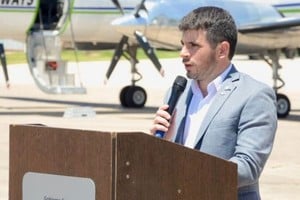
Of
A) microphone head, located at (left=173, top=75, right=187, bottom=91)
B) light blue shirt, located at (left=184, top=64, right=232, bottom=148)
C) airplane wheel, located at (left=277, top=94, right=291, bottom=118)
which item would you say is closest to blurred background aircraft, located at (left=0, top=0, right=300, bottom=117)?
airplane wheel, located at (left=277, top=94, right=291, bottom=118)

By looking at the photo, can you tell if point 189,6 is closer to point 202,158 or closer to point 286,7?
point 286,7

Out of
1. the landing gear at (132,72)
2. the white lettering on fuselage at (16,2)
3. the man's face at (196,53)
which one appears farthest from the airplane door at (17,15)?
the man's face at (196,53)

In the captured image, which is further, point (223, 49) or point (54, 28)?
point (54, 28)

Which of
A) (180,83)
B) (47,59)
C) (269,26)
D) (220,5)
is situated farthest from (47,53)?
(180,83)

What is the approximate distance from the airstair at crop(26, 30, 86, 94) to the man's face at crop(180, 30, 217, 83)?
19.5 m

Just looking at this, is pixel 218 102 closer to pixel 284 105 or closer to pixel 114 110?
pixel 284 105

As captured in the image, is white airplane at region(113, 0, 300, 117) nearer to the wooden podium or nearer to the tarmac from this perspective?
the tarmac

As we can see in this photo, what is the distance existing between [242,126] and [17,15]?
19.9 m

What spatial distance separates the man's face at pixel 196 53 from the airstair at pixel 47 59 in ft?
64.1

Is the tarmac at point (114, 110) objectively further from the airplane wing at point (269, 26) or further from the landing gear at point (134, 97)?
the airplane wing at point (269, 26)

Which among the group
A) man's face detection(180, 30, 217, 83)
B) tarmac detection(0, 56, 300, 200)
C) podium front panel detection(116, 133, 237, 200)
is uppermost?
man's face detection(180, 30, 217, 83)

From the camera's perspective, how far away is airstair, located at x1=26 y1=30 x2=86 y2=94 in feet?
77.6

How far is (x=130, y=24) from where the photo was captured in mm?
22562

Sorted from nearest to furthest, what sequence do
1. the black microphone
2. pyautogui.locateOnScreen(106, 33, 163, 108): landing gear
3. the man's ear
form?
the man's ear → the black microphone → pyautogui.locateOnScreen(106, 33, 163, 108): landing gear
